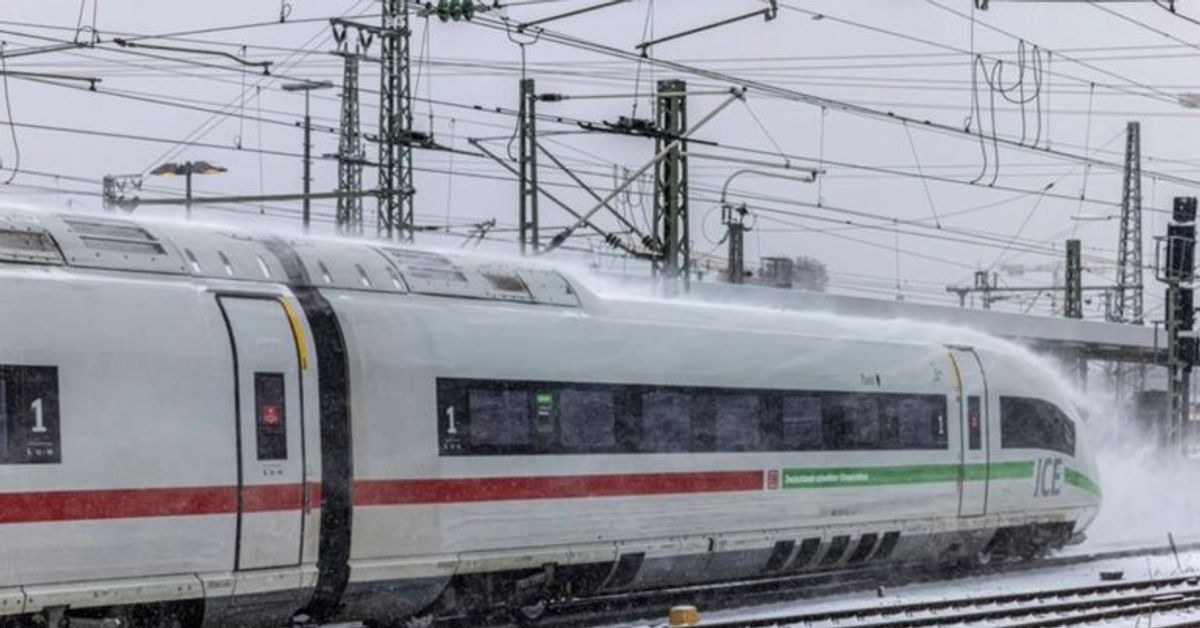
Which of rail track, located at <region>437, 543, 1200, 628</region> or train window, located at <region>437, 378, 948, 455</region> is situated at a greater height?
train window, located at <region>437, 378, 948, 455</region>

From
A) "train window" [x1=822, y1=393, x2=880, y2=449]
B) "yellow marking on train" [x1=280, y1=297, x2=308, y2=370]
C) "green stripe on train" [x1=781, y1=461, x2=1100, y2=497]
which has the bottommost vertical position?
"green stripe on train" [x1=781, y1=461, x2=1100, y2=497]

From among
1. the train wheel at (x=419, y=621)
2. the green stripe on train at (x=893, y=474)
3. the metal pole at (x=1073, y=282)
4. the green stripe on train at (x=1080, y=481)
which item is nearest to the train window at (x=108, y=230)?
the train wheel at (x=419, y=621)

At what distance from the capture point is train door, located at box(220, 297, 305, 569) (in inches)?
545

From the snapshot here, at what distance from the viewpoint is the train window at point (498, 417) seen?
52.0ft

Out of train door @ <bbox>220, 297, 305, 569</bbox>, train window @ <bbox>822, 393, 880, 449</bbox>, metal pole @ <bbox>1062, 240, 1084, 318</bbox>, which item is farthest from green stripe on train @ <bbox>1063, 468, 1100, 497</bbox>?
metal pole @ <bbox>1062, 240, 1084, 318</bbox>

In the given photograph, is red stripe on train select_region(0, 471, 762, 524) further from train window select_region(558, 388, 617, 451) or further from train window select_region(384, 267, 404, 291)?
train window select_region(384, 267, 404, 291)

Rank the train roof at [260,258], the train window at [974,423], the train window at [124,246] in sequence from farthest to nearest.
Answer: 1. the train window at [974,423]
2. the train window at [124,246]
3. the train roof at [260,258]

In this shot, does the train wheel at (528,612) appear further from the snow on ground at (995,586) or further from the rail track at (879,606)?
the snow on ground at (995,586)

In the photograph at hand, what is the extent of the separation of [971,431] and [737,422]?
4720mm

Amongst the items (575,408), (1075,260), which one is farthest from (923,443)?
(1075,260)

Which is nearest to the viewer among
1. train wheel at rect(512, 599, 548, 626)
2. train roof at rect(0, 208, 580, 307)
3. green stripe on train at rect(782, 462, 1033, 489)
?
train roof at rect(0, 208, 580, 307)

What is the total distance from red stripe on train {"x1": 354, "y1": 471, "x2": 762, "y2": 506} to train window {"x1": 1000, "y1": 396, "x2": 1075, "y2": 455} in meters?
5.34

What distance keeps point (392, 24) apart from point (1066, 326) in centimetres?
1643

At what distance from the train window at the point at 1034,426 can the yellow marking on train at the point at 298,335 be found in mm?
11094
